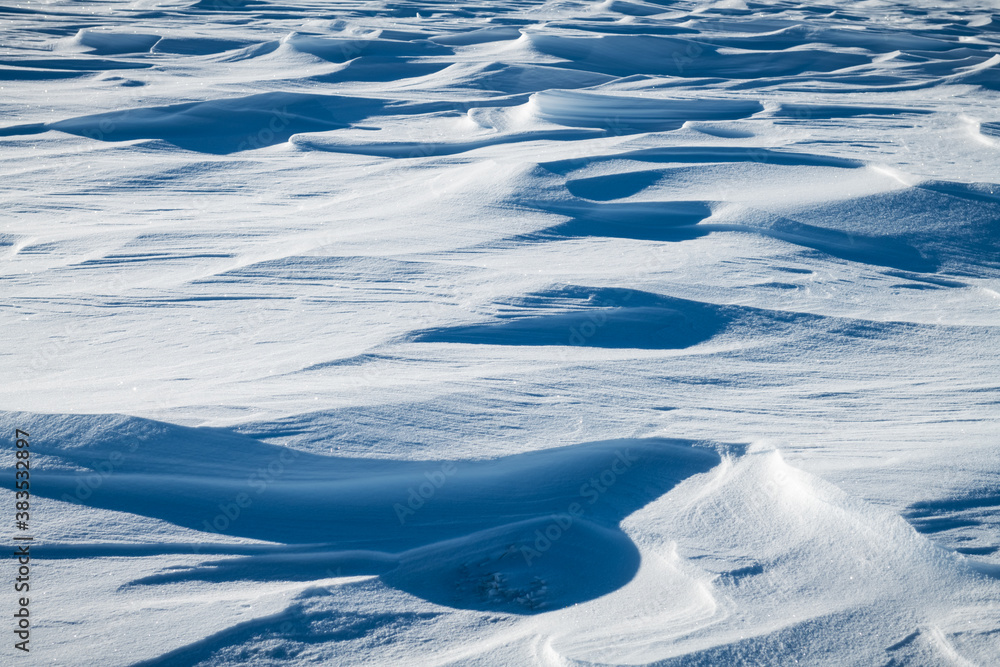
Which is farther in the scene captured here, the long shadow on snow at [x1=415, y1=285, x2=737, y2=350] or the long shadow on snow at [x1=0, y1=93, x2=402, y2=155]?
the long shadow on snow at [x1=0, y1=93, x2=402, y2=155]

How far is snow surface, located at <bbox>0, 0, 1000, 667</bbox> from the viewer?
1025 millimetres

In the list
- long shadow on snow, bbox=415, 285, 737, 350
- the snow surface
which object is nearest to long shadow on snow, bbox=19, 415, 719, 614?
the snow surface

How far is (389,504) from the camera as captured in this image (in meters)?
1.22

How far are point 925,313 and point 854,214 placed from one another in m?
0.58

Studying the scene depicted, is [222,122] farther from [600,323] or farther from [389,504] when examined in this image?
[389,504]

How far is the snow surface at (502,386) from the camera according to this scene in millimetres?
1025

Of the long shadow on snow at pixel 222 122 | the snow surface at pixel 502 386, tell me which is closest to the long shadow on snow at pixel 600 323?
the snow surface at pixel 502 386

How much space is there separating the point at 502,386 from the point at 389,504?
14.3 inches

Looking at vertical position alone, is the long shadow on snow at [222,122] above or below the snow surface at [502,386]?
above

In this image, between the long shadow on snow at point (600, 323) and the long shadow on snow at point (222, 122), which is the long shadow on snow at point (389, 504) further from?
the long shadow on snow at point (222, 122)

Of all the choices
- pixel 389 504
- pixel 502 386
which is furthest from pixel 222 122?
pixel 389 504

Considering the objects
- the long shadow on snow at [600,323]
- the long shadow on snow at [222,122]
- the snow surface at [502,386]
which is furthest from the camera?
the long shadow on snow at [222,122]

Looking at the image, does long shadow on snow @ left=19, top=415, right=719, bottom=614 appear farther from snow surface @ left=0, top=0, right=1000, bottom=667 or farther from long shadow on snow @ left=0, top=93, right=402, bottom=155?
long shadow on snow @ left=0, top=93, right=402, bottom=155

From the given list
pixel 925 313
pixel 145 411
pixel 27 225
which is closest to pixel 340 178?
pixel 27 225
